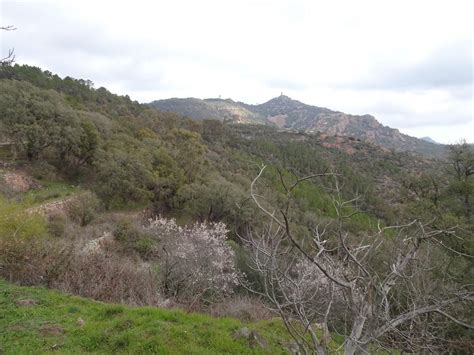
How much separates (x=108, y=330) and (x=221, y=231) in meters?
16.4

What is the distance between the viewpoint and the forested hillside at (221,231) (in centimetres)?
287

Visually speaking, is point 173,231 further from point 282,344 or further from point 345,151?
point 345,151

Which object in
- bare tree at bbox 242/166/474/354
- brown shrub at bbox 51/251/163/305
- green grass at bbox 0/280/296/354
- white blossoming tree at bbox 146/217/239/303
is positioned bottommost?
white blossoming tree at bbox 146/217/239/303

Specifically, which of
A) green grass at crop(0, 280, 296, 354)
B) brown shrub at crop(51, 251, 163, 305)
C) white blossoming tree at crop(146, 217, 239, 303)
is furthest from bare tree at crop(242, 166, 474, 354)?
brown shrub at crop(51, 251, 163, 305)

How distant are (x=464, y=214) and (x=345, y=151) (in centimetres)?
6990

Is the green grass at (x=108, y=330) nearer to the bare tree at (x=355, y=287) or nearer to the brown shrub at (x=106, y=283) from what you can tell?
the brown shrub at (x=106, y=283)

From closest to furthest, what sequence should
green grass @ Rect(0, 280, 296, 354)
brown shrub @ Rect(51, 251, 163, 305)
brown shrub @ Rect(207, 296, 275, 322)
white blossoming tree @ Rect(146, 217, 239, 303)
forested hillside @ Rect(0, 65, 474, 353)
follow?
forested hillside @ Rect(0, 65, 474, 353) < green grass @ Rect(0, 280, 296, 354) < brown shrub @ Rect(51, 251, 163, 305) < brown shrub @ Rect(207, 296, 275, 322) < white blossoming tree @ Rect(146, 217, 239, 303)

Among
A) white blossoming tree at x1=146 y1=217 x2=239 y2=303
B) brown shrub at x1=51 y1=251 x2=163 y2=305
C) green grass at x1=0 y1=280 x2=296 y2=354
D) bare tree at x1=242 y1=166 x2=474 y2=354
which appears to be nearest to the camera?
bare tree at x1=242 y1=166 x2=474 y2=354

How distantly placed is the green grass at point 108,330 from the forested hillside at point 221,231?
1.51 feet

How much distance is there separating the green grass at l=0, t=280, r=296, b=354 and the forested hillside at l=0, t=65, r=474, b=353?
1.51ft

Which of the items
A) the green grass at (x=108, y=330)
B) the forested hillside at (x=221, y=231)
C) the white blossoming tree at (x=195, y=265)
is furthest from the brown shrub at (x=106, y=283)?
the green grass at (x=108, y=330)

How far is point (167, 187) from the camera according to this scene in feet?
106

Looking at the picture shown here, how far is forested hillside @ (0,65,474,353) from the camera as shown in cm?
287

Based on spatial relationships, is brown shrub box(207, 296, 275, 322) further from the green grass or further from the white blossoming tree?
the green grass
